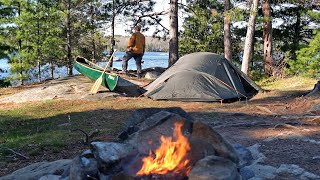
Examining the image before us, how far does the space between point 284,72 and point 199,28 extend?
38.7 ft

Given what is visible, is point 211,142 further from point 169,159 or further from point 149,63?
point 149,63

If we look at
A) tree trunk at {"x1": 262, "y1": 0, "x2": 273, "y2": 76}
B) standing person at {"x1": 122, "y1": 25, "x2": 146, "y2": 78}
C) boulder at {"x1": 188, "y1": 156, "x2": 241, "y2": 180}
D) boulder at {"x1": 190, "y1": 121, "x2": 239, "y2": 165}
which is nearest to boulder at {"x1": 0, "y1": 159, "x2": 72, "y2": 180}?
boulder at {"x1": 190, "y1": 121, "x2": 239, "y2": 165}

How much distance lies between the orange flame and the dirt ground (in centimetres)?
147

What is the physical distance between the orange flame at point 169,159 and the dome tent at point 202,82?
7.77 metres

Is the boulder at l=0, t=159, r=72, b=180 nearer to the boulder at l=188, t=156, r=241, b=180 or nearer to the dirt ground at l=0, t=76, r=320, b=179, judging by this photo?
the dirt ground at l=0, t=76, r=320, b=179

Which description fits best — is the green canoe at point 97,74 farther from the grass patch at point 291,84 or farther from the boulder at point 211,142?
the boulder at point 211,142

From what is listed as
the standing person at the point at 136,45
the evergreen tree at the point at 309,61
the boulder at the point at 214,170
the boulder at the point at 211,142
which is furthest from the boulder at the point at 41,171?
the evergreen tree at the point at 309,61

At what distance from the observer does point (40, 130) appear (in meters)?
8.37

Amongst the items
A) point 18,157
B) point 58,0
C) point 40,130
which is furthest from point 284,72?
point 58,0

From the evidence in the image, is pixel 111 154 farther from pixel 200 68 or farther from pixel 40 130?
pixel 200 68

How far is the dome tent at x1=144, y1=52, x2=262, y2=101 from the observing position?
1167cm

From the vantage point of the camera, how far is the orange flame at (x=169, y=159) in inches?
141

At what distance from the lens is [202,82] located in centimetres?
1189

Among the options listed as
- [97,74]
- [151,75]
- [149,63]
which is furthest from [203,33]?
[149,63]
